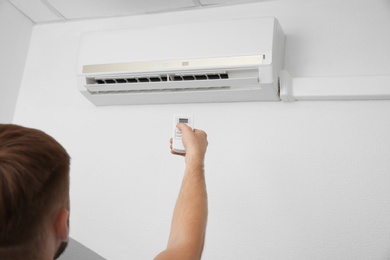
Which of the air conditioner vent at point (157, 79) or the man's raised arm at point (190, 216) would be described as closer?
the man's raised arm at point (190, 216)

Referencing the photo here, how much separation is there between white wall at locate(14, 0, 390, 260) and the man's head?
3.82 ft

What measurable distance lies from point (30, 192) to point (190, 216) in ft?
1.56

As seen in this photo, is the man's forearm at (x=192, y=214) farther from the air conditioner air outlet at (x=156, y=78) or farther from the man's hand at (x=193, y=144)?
the air conditioner air outlet at (x=156, y=78)

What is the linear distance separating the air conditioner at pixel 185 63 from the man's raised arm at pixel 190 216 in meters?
0.62

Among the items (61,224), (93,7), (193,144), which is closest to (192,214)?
(193,144)

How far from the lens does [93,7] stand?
228 centimetres

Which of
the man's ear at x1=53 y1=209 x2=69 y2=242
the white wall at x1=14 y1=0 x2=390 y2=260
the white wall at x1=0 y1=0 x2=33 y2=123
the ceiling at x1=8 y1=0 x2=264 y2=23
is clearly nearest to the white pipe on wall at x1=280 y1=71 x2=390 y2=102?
the white wall at x1=14 y1=0 x2=390 y2=260

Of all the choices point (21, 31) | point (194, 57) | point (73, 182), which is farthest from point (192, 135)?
point (21, 31)

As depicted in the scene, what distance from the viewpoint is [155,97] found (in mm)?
2078

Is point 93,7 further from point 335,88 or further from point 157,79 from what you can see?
point 335,88

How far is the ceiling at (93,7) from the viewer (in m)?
2.14

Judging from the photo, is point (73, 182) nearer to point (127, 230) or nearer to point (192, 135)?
point (127, 230)

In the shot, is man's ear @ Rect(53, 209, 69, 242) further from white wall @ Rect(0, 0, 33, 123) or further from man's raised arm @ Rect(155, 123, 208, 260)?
white wall @ Rect(0, 0, 33, 123)

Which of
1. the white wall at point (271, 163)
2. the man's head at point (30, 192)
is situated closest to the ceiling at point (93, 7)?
the white wall at point (271, 163)
